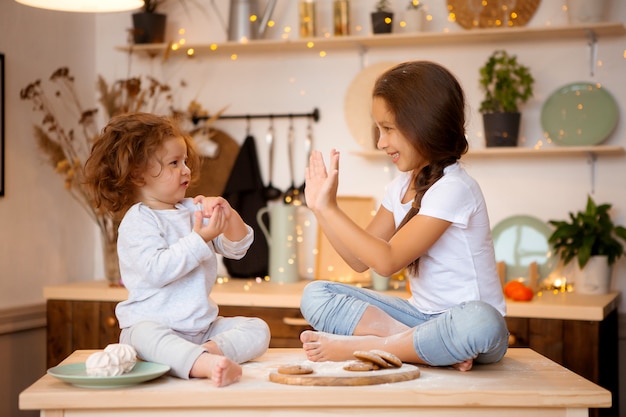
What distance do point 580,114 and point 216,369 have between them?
206cm

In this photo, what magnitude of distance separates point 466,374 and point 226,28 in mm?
2236

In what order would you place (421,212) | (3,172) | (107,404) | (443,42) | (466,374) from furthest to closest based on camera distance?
(443,42)
(3,172)
(421,212)
(466,374)
(107,404)

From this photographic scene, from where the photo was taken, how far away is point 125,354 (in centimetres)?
166

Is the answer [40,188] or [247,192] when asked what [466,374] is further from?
[40,188]

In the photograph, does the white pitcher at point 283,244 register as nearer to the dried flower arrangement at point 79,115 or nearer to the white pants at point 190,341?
the dried flower arrangement at point 79,115

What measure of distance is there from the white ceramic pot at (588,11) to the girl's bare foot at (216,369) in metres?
2.06

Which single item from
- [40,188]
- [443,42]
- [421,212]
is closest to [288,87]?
[443,42]

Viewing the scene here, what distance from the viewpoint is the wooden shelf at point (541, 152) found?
3.13 meters

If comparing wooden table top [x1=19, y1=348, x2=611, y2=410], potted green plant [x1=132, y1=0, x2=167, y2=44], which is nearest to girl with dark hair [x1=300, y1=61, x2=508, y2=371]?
wooden table top [x1=19, y1=348, x2=611, y2=410]

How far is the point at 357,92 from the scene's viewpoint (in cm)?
348

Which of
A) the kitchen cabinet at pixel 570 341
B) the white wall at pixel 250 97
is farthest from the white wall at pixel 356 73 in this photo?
the kitchen cabinet at pixel 570 341

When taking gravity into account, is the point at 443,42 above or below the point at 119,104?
above

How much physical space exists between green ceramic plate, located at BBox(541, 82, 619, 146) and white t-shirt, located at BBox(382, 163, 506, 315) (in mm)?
1326

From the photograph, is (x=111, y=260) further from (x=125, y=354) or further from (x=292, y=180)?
(x=125, y=354)
